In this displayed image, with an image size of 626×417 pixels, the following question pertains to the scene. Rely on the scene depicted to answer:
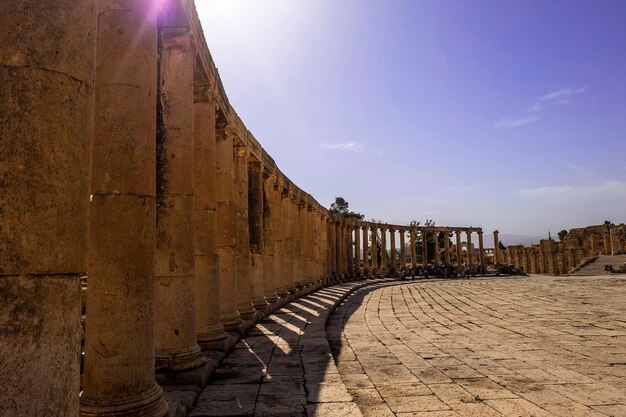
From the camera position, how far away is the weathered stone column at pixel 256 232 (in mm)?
15477

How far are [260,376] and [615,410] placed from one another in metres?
5.21

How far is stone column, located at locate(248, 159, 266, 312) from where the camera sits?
609 inches

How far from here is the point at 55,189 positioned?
117 inches

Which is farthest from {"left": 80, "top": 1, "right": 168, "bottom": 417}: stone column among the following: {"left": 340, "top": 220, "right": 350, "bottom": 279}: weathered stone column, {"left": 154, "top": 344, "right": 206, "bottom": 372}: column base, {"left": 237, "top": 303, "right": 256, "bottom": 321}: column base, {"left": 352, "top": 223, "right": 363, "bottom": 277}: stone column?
{"left": 352, "top": 223, "right": 363, "bottom": 277}: stone column

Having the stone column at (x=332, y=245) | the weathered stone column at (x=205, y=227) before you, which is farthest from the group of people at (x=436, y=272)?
the weathered stone column at (x=205, y=227)

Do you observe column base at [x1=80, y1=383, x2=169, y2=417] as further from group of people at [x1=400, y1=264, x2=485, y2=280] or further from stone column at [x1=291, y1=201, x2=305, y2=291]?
group of people at [x1=400, y1=264, x2=485, y2=280]

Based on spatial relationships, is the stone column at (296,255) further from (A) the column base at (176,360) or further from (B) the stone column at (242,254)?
(A) the column base at (176,360)

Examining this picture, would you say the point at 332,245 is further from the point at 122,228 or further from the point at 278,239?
the point at 122,228

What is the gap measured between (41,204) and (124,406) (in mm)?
2936

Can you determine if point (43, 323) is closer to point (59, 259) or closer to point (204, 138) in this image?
point (59, 259)

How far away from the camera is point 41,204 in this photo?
2.89 metres

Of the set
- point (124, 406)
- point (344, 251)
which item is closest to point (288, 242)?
point (124, 406)

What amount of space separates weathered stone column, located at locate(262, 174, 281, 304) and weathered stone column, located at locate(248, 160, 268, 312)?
1475 millimetres

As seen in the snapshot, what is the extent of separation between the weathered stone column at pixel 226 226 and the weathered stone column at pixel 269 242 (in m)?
5.76
